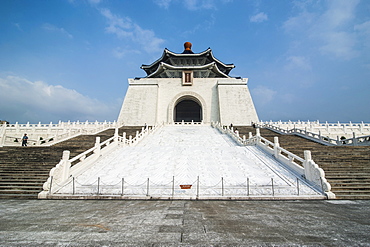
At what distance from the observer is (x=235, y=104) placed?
106 feet

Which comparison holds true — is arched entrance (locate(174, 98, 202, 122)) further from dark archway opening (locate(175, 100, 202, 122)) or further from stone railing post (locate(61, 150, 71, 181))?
stone railing post (locate(61, 150, 71, 181))

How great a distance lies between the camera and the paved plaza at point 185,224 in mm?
3064

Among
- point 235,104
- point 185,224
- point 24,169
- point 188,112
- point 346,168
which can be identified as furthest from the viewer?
point 188,112

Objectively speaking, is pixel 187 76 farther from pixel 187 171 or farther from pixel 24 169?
pixel 24 169

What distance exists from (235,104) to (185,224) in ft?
99.5

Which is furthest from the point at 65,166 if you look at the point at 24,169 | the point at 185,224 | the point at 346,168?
the point at 346,168

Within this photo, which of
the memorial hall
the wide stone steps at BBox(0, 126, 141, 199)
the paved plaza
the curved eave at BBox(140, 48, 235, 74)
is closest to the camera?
the paved plaza

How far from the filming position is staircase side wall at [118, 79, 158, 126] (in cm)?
3092

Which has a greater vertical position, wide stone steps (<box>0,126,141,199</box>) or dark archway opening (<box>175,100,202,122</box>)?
dark archway opening (<box>175,100,202,122</box>)

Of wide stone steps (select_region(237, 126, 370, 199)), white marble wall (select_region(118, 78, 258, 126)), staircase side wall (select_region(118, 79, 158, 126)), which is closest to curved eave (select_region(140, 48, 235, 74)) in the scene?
white marble wall (select_region(118, 78, 258, 126))

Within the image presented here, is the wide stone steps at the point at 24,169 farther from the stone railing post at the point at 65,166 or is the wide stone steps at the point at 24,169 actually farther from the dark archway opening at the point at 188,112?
the dark archway opening at the point at 188,112

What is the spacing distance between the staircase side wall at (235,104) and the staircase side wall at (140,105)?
38.2 feet

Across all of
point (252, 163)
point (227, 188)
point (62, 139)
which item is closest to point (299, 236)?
point (227, 188)

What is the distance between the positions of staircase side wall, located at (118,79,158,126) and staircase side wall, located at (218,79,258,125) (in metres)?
11.6
